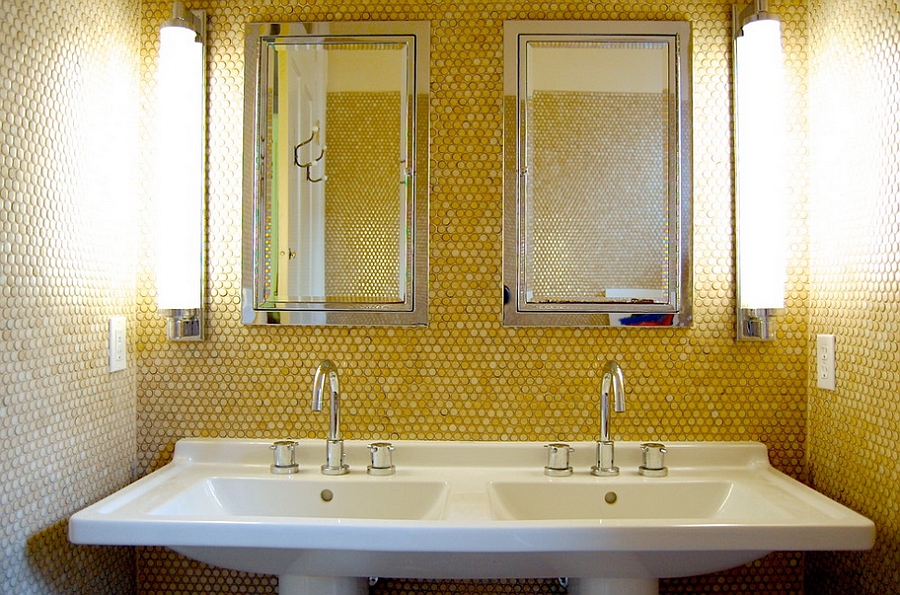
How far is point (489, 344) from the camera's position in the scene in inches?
61.0

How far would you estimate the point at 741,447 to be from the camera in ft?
4.97

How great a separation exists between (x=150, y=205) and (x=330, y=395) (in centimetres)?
64

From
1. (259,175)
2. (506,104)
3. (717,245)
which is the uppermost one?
(506,104)

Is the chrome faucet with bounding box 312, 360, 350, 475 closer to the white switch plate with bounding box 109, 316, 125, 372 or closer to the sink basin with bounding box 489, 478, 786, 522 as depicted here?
the sink basin with bounding box 489, 478, 786, 522

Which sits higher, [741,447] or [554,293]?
[554,293]

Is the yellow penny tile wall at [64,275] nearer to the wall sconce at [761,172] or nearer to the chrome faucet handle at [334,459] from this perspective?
the chrome faucet handle at [334,459]

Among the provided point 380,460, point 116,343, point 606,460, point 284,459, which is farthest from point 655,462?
point 116,343

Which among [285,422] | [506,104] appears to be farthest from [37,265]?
[506,104]

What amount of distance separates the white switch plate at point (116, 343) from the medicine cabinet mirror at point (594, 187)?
0.88 m

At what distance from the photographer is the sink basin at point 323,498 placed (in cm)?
142

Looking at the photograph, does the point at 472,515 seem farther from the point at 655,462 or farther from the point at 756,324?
the point at 756,324

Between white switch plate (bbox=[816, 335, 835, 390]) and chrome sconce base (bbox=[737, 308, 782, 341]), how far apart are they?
10 cm

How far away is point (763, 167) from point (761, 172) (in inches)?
0.5

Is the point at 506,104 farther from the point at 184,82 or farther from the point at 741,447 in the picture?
the point at 741,447
